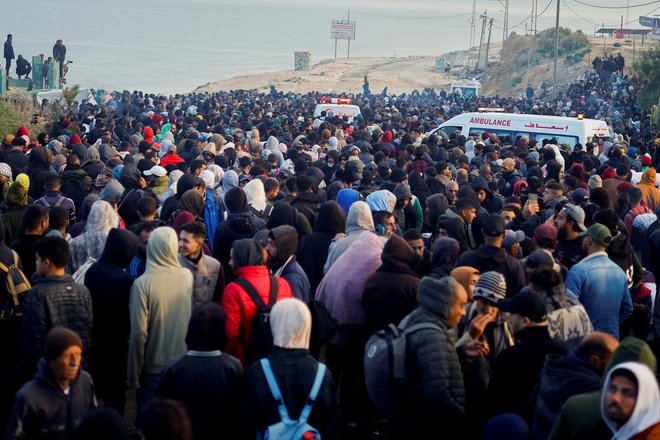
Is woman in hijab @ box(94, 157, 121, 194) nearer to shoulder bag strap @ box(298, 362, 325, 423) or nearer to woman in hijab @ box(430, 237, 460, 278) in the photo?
woman in hijab @ box(430, 237, 460, 278)

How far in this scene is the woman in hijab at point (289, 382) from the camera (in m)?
5.37

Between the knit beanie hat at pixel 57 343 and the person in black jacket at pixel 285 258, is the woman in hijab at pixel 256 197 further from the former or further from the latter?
the knit beanie hat at pixel 57 343

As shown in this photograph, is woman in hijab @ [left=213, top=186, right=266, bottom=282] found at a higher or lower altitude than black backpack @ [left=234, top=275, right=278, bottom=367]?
higher

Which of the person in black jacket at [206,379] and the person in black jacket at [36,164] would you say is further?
the person in black jacket at [36,164]

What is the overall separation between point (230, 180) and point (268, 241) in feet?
11.1

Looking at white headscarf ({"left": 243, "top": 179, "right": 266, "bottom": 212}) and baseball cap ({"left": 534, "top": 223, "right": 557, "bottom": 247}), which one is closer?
baseball cap ({"left": 534, "top": 223, "right": 557, "bottom": 247})

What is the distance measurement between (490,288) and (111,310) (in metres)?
2.64

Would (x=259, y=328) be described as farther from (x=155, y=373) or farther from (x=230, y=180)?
(x=230, y=180)

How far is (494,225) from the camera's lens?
7.61 m

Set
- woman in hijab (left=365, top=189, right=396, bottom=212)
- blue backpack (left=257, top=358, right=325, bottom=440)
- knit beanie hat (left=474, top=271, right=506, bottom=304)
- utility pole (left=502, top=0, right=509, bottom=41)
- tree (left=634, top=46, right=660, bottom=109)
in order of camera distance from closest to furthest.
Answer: blue backpack (left=257, top=358, right=325, bottom=440), knit beanie hat (left=474, top=271, right=506, bottom=304), woman in hijab (left=365, top=189, right=396, bottom=212), tree (left=634, top=46, right=660, bottom=109), utility pole (left=502, top=0, right=509, bottom=41)

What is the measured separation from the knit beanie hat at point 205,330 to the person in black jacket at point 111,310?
1.49m

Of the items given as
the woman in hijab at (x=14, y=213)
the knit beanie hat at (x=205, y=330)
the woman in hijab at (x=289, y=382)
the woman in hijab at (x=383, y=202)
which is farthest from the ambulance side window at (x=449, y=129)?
the woman in hijab at (x=289, y=382)

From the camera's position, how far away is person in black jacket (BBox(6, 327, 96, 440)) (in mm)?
5160

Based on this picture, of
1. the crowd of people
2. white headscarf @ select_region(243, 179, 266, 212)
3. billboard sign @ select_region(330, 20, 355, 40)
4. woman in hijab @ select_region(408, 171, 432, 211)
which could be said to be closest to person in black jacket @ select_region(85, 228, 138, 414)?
the crowd of people
